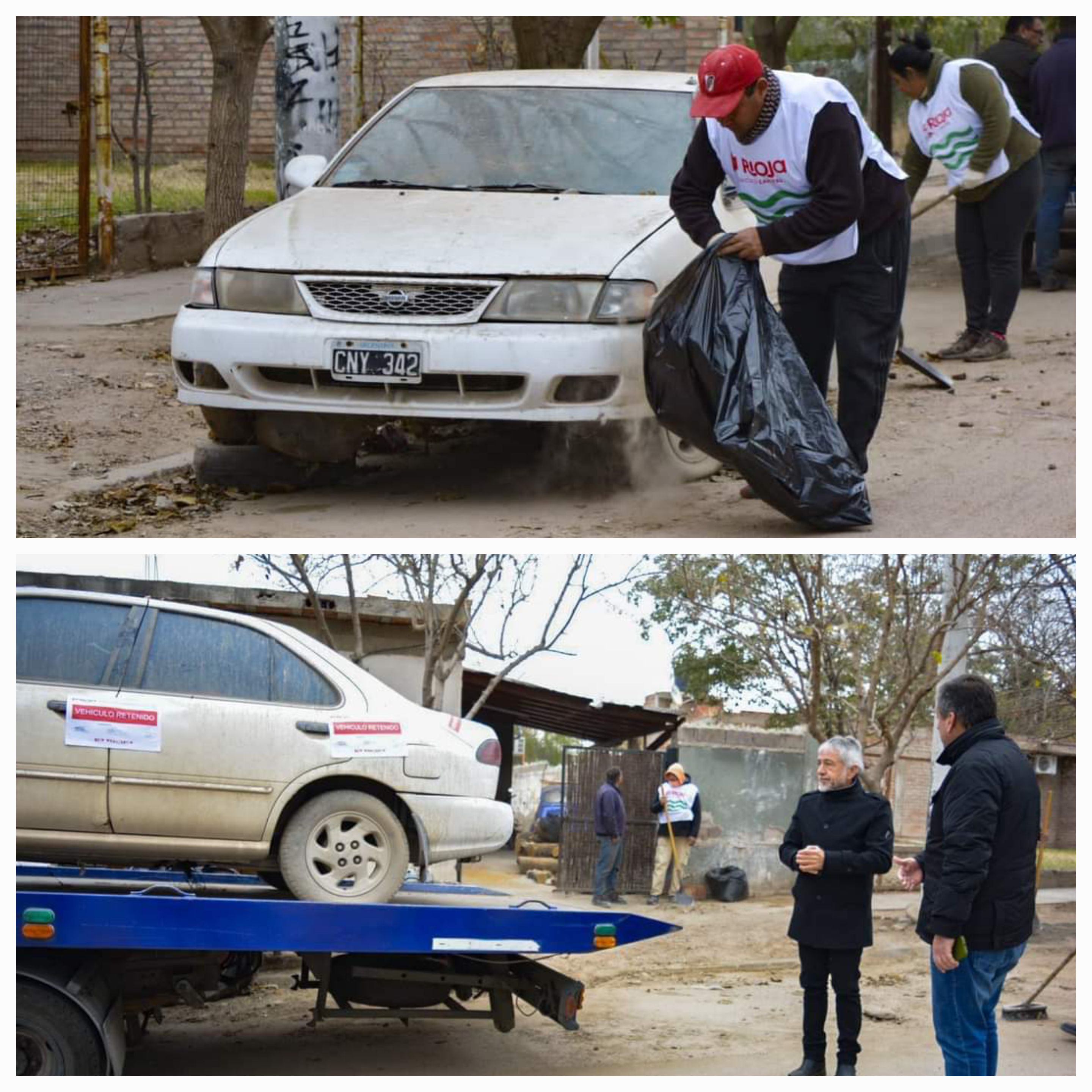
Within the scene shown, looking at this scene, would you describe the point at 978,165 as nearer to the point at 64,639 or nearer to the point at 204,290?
the point at 204,290

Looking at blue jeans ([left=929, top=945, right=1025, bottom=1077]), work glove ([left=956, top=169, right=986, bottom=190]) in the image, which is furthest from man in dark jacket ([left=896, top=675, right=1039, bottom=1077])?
work glove ([left=956, top=169, right=986, bottom=190])

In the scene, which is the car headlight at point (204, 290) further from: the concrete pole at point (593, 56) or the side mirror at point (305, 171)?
the concrete pole at point (593, 56)

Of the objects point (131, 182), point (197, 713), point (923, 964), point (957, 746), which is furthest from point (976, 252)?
point (131, 182)

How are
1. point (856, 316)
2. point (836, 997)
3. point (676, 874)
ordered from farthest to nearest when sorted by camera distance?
point (676, 874)
point (856, 316)
point (836, 997)

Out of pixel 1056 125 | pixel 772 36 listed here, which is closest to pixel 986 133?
pixel 1056 125

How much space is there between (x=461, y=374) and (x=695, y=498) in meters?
1.32

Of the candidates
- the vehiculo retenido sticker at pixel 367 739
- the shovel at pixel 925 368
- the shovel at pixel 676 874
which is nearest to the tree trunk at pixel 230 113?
the shovel at pixel 925 368

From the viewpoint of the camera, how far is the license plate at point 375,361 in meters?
6.05

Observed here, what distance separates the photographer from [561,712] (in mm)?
15727

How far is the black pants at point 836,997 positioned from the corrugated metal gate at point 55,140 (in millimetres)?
9322

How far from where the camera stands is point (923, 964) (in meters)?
9.43

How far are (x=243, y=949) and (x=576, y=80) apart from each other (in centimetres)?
473

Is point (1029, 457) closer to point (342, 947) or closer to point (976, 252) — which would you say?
point (976, 252)

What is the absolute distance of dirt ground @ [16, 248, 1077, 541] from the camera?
20.9 feet
